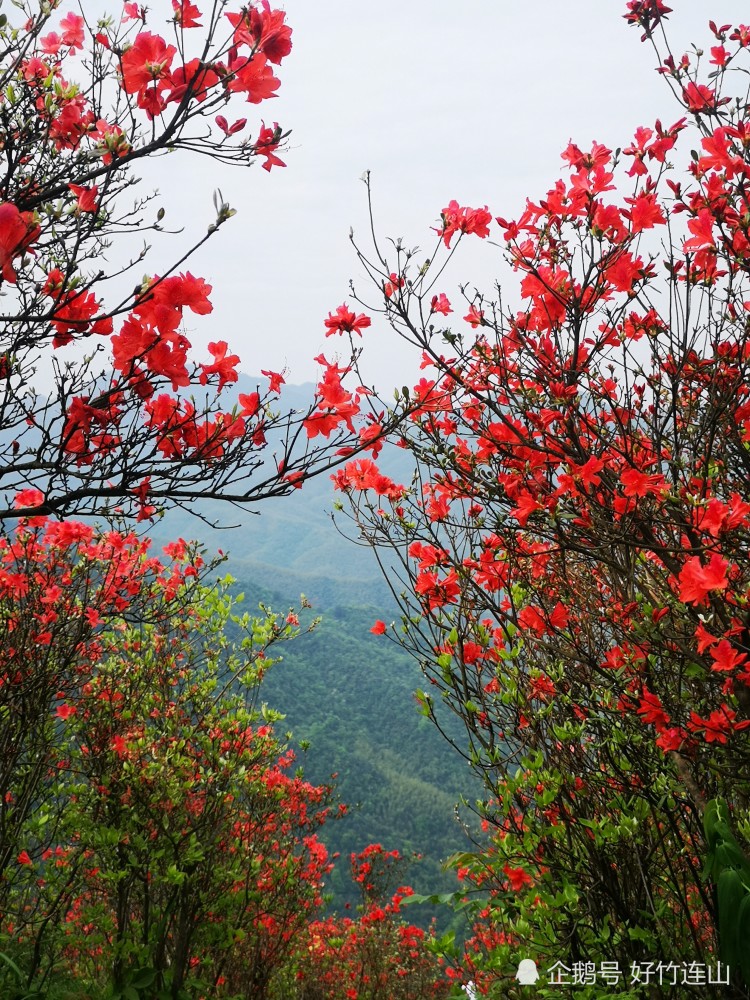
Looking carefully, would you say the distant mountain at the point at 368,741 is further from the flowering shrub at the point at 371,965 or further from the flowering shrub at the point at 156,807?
the flowering shrub at the point at 156,807

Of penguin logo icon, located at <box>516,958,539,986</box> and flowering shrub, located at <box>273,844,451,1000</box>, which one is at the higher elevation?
penguin logo icon, located at <box>516,958,539,986</box>

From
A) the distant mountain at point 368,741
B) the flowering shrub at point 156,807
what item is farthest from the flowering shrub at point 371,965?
the distant mountain at point 368,741

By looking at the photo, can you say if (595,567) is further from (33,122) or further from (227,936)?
(227,936)

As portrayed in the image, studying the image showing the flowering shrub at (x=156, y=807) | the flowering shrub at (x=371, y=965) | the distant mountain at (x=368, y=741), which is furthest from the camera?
the distant mountain at (x=368, y=741)

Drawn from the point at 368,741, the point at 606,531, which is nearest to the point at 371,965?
the point at 606,531

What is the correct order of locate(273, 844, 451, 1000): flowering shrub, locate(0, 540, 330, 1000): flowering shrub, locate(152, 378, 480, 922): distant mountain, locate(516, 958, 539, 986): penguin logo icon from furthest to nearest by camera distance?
locate(152, 378, 480, 922): distant mountain
locate(273, 844, 451, 1000): flowering shrub
locate(0, 540, 330, 1000): flowering shrub
locate(516, 958, 539, 986): penguin logo icon

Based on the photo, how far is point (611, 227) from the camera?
7.99 feet

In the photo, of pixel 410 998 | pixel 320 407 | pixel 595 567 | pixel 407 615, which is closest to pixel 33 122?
pixel 320 407

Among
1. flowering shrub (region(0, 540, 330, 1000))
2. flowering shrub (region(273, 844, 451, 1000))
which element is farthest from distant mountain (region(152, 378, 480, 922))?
flowering shrub (region(0, 540, 330, 1000))

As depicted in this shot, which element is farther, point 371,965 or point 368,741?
point 368,741

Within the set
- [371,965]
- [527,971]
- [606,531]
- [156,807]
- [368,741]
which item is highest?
[606,531]

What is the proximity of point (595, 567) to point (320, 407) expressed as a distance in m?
1.85

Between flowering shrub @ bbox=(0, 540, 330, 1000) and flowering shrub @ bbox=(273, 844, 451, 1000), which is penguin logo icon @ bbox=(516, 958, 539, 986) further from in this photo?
flowering shrub @ bbox=(273, 844, 451, 1000)

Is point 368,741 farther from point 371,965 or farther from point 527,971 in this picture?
point 527,971
